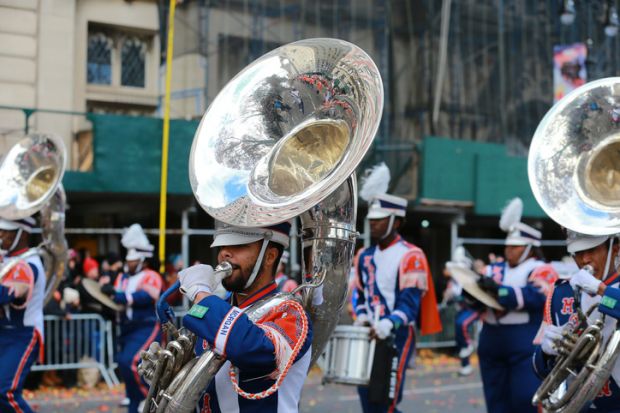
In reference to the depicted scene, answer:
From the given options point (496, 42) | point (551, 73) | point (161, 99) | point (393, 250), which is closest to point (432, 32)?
point (496, 42)

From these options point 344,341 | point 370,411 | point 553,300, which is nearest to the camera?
point 553,300

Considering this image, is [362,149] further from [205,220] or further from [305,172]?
[205,220]

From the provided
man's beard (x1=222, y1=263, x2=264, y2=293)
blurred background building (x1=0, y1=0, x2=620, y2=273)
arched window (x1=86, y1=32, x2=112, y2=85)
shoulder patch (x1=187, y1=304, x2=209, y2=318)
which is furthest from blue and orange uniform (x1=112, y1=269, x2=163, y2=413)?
arched window (x1=86, y1=32, x2=112, y2=85)

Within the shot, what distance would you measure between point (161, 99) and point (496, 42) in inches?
296

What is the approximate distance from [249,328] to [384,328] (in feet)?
10.1

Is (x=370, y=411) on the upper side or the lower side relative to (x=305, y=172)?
lower

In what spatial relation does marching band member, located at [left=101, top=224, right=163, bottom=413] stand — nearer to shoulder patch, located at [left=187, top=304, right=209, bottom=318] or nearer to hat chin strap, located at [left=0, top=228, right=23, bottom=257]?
hat chin strap, located at [left=0, top=228, right=23, bottom=257]

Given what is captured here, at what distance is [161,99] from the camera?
15.8m

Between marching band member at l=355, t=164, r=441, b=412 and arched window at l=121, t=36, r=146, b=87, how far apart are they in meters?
9.39

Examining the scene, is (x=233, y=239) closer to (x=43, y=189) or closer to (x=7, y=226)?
(x=7, y=226)

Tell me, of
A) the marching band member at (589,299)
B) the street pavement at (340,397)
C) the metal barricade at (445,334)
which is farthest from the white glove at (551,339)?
the metal barricade at (445,334)

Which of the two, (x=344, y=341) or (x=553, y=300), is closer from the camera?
(x=553, y=300)

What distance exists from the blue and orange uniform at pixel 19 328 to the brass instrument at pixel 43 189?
37 centimetres

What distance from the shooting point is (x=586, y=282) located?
471cm
